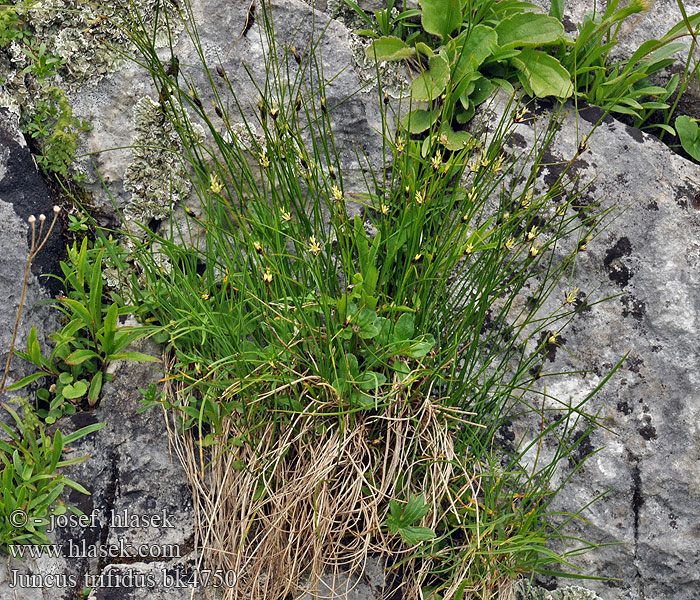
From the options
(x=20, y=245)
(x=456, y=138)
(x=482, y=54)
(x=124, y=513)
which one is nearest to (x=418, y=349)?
(x=456, y=138)

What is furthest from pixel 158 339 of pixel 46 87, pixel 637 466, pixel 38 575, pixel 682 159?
pixel 682 159

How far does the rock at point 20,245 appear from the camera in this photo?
236 cm

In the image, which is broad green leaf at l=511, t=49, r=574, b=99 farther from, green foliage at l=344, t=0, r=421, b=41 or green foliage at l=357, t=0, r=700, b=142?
green foliage at l=344, t=0, r=421, b=41

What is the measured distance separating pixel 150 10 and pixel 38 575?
7.84 feet

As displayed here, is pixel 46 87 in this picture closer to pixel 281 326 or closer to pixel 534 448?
pixel 281 326

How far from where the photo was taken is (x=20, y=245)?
8.05ft

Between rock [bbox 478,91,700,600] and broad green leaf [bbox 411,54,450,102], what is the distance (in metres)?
0.43

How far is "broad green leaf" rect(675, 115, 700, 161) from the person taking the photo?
2.84m

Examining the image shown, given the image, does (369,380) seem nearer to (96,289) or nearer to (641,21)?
(96,289)

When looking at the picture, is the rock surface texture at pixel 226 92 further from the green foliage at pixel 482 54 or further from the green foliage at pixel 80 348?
the green foliage at pixel 80 348

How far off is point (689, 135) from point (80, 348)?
9.40ft

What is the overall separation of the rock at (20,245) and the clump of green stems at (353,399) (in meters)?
0.39

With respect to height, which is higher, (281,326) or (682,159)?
(682,159)

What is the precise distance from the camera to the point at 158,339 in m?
2.40
